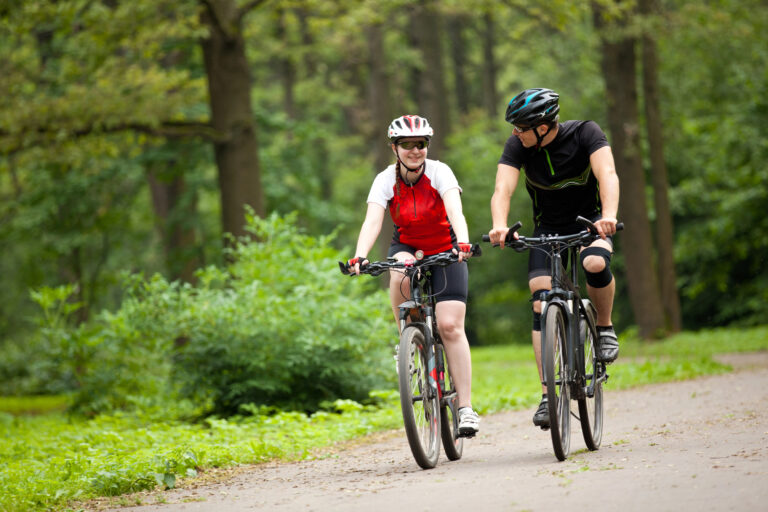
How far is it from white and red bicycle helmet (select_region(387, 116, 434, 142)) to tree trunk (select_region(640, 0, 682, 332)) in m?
16.1

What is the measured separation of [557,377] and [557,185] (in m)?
1.27

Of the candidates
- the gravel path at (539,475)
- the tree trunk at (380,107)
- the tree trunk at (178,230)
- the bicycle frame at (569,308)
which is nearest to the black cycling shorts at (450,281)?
the bicycle frame at (569,308)

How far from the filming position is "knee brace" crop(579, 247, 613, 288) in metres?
6.34

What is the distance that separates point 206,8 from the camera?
15891 mm

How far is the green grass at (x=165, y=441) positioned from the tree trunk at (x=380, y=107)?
9587mm

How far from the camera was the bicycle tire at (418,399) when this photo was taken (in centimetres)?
589

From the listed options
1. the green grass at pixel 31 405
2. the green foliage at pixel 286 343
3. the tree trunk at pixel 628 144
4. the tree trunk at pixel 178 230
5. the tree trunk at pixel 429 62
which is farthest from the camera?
the tree trunk at pixel 429 62

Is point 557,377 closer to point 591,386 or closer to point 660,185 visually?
point 591,386

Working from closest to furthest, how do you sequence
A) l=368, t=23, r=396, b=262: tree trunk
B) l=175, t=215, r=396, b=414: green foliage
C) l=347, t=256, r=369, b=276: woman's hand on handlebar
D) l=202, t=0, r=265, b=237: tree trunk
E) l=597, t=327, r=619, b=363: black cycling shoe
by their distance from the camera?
1. l=347, t=256, r=369, b=276: woman's hand on handlebar
2. l=597, t=327, r=619, b=363: black cycling shoe
3. l=175, t=215, r=396, b=414: green foliage
4. l=202, t=0, r=265, b=237: tree trunk
5. l=368, t=23, r=396, b=262: tree trunk

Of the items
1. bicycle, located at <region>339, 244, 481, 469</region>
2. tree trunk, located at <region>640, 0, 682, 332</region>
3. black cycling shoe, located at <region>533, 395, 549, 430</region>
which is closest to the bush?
bicycle, located at <region>339, 244, 481, 469</region>

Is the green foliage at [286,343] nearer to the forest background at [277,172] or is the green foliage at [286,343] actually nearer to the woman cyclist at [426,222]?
the forest background at [277,172]

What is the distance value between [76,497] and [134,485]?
1.29 ft

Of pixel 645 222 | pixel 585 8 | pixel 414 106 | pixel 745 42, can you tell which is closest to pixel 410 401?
pixel 585 8

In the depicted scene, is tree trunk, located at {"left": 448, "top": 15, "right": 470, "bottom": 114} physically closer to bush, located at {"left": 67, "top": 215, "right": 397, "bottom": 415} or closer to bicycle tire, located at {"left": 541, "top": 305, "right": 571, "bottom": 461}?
bush, located at {"left": 67, "top": 215, "right": 397, "bottom": 415}
